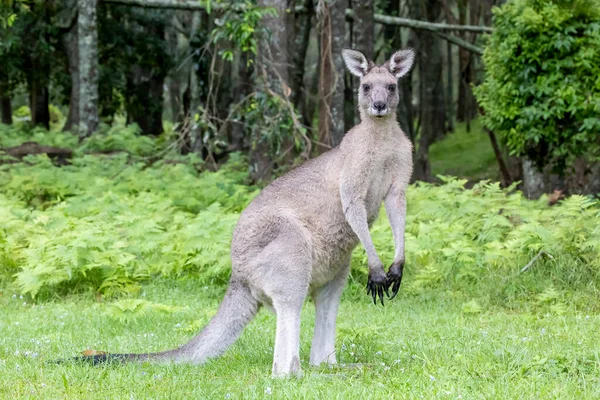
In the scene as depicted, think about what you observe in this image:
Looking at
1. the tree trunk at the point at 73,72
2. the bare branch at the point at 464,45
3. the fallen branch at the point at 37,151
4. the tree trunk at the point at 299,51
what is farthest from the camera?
the tree trunk at the point at 73,72

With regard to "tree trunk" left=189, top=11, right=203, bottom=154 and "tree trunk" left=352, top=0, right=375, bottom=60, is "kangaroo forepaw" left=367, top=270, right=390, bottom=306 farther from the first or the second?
"tree trunk" left=189, top=11, right=203, bottom=154

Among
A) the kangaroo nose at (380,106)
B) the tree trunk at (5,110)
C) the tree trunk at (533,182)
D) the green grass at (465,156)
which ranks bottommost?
the green grass at (465,156)

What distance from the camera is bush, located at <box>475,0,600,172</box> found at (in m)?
11.0

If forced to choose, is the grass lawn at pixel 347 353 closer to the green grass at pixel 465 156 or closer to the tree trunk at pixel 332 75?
the tree trunk at pixel 332 75

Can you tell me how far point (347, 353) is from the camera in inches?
247

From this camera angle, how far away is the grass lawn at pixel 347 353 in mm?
5016

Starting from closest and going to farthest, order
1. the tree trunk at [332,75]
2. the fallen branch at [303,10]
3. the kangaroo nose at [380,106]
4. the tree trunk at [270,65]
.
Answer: the kangaroo nose at [380,106]
the tree trunk at [270,65]
the tree trunk at [332,75]
the fallen branch at [303,10]

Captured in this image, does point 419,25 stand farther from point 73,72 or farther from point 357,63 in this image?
point 357,63

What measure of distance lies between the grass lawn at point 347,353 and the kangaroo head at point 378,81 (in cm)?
166

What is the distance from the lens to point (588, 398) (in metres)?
4.64

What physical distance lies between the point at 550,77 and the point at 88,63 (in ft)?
30.6

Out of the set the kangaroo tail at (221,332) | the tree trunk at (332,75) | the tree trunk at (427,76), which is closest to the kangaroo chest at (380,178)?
the kangaroo tail at (221,332)

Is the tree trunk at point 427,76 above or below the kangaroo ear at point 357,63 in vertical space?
below

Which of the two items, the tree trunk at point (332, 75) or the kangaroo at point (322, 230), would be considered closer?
the kangaroo at point (322, 230)
